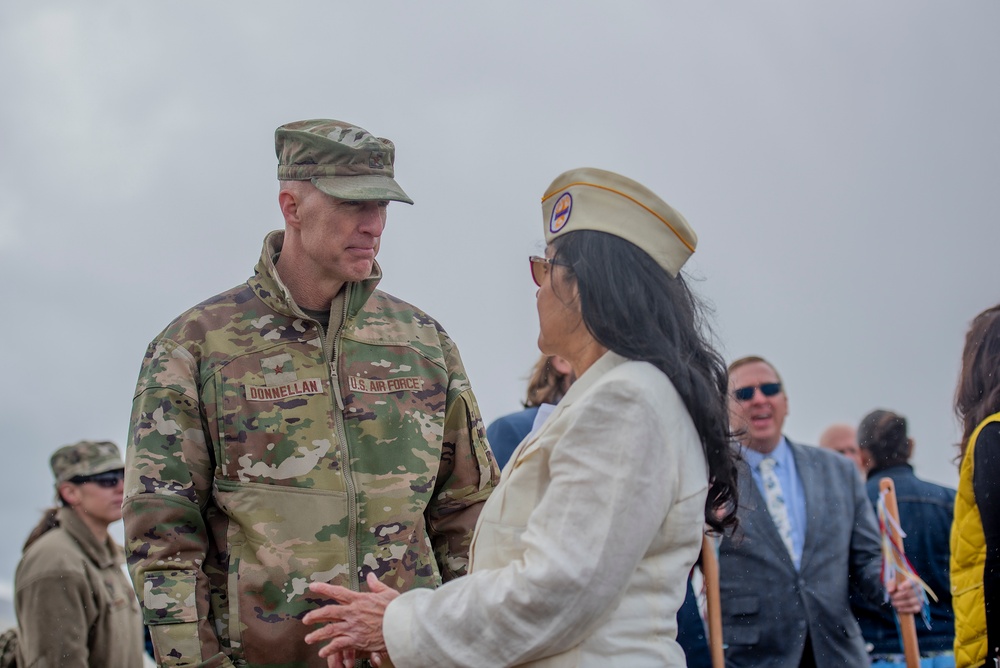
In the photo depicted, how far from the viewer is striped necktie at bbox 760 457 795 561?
5486 millimetres

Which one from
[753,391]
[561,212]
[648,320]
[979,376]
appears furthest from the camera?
[753,391]

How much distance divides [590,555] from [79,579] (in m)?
3.91

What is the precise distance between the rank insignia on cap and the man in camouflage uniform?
770 mm

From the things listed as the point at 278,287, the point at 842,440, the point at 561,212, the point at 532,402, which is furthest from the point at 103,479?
the point at 842,440

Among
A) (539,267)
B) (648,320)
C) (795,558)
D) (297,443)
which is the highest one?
(539,267)

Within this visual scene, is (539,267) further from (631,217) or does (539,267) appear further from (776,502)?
(776,502)

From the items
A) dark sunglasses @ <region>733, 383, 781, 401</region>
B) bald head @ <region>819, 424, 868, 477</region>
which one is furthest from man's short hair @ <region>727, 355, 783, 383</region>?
bald head @ <region>819, 424, 868, 477</region>

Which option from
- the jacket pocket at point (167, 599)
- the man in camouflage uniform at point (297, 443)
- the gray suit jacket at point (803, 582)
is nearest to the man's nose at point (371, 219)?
the man in camouflage uniform at point (297, 443)

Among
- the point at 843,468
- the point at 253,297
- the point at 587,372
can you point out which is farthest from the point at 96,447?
the point at 587,372

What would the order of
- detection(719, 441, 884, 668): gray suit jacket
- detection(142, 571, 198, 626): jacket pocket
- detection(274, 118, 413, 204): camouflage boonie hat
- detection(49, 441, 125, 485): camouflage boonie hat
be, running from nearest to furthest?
detection(142, 571, 198, 626): jacket pocket, detection(274, 118, 413, 204): camouflage boonie hat, detection(719, 441, 884, 668): gray suit jacket, detection(49, 441, 125, 485): camouflage boonie hat

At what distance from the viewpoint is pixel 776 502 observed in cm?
559

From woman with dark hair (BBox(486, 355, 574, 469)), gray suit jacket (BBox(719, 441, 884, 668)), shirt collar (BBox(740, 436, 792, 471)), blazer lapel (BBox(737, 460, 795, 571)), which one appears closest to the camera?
woman with dark hair (BBox(486, 355, 574, 469))

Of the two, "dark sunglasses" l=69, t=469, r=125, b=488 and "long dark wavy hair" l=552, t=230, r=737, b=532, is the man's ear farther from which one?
"dark sunglasses" l=69, t=469, r=125, b=488

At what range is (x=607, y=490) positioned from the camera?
7.68ft
